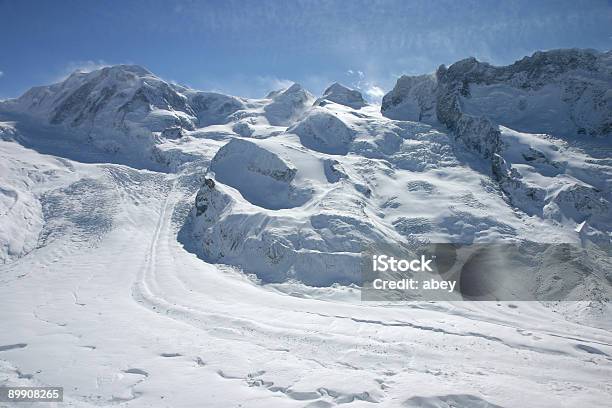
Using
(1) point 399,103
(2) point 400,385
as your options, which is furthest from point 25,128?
(2) point 400,385

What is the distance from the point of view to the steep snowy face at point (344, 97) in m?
102

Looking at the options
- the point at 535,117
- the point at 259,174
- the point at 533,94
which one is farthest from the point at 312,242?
the point at 533,94

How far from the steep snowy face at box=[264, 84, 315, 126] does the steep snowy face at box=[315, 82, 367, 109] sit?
61.1ft

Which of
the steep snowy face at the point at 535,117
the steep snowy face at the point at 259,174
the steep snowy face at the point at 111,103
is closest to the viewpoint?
the steep snowy face at the point at 535,117

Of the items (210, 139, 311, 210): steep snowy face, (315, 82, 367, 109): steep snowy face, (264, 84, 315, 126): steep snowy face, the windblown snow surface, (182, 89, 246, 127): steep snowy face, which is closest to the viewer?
the windblown snow surface

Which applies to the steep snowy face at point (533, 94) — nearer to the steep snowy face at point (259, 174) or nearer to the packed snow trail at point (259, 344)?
the steep snowy face at point (259, 174)

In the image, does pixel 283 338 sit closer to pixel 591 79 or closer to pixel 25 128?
pixel 591 79

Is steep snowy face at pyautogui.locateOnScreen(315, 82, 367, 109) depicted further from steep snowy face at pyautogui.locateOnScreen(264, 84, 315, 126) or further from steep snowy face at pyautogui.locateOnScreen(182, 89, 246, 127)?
steep snowy face at pyautogui.locateOnScreen(182, 89, 246, 127)

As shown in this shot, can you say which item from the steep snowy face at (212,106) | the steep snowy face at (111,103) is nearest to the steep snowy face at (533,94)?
the steep snowy face at (111,103)

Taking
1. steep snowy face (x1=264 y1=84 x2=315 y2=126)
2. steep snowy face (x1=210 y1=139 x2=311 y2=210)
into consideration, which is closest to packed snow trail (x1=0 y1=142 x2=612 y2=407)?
steep snowy face (x1=210 y1=139 x2=311 y2=210)

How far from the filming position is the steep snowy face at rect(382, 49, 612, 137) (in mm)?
60906

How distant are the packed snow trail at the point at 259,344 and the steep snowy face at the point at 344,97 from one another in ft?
226

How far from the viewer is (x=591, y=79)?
63188 millimetres

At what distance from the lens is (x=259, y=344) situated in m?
25.6
